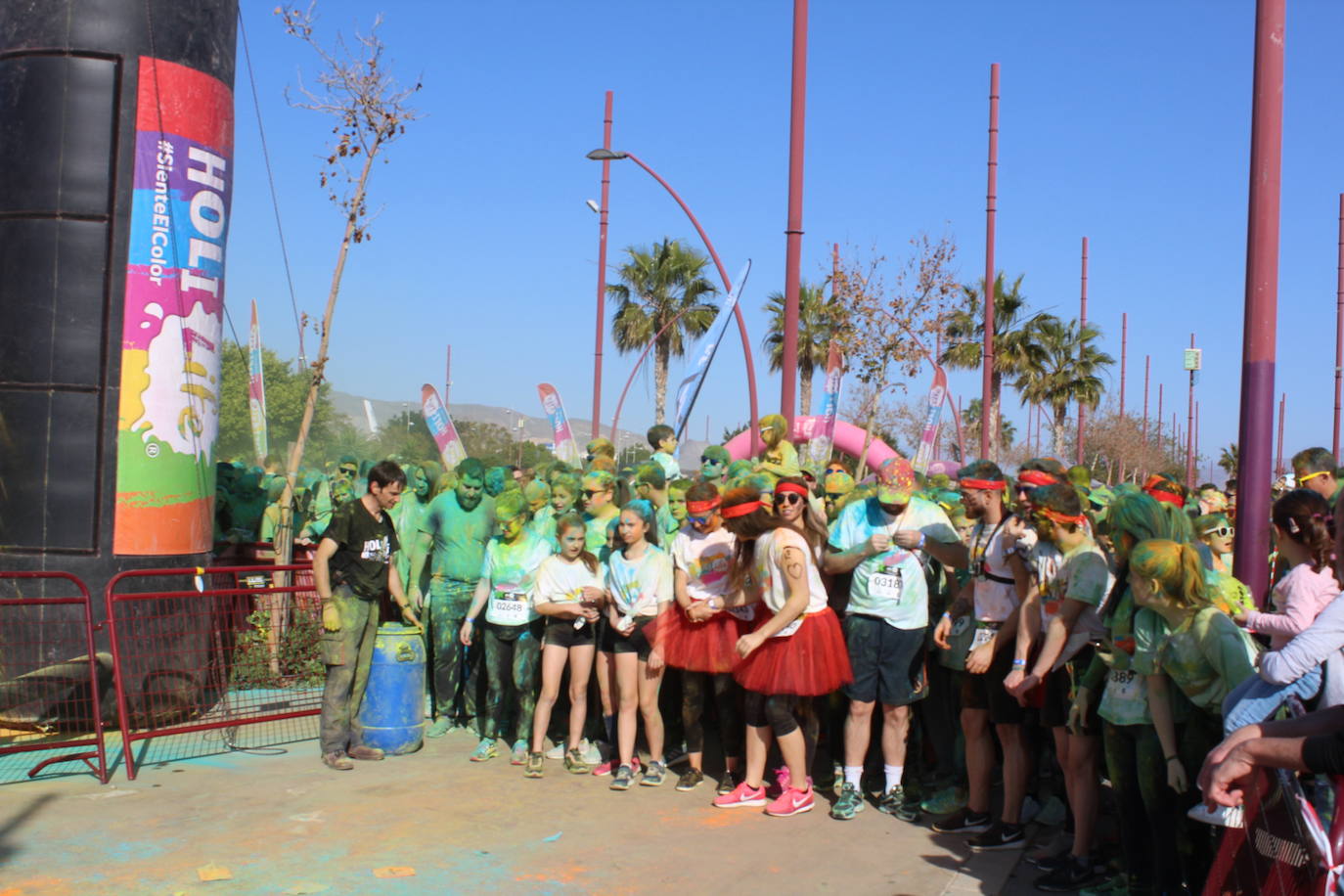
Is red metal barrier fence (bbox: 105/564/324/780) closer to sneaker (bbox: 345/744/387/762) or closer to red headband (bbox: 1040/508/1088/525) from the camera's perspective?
sneaker (bbox: 345/744/387/762)

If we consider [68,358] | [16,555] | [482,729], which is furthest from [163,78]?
[482,729]

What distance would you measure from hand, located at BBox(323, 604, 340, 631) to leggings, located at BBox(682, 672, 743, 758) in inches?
92.6

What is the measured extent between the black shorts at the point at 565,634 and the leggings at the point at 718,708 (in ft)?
2.85

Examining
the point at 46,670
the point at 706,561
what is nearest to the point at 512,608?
the point at 706,561

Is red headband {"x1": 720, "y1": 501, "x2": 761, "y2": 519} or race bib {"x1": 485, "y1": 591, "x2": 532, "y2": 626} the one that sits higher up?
red headband {"x1": 720, "y1": 501, "x2": 761, "y2": 519}

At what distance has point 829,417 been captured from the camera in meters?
14.2

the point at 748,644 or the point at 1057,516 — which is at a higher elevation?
the point at 1057,516

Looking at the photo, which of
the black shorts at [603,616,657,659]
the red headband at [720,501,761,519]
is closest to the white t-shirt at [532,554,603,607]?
the black shorts at [603,616,657,659]

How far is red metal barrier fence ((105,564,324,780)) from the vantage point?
816cm

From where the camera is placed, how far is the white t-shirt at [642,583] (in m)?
7.55

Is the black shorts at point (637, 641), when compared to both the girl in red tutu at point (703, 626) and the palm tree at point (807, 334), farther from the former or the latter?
the palm tree at point (807, 334)

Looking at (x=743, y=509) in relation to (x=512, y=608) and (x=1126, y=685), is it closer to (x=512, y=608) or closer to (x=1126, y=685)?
(x=512, y=608)

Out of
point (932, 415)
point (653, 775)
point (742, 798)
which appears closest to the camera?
point (742, 798)

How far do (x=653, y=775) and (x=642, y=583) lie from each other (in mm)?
1239
